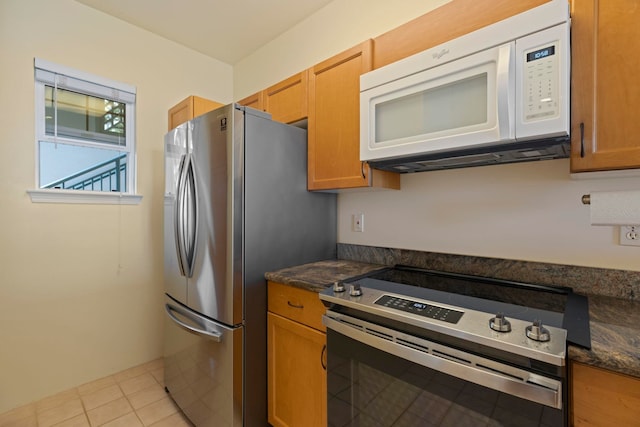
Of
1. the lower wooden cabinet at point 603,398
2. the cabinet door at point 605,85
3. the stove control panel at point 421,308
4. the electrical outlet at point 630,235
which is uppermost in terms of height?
the cabinet door at point 605,85

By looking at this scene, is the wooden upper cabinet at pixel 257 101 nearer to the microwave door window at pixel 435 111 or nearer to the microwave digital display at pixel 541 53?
the microwave door window at pixel 435 111

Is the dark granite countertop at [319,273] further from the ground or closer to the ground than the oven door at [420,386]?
further from the ground

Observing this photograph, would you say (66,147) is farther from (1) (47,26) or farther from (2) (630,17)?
(2) (630,17)

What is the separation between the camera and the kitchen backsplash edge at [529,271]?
1.10 m

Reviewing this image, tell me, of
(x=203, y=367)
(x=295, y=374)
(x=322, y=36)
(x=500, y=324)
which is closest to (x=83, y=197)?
(x=203, y=367)

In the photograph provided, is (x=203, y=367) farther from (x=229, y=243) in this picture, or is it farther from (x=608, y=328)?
(x=608, y=328)

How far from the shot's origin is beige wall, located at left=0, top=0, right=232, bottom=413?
6.08 ft

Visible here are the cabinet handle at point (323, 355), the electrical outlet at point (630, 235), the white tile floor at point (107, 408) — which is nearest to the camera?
the electrical outlet at point (630, 235)

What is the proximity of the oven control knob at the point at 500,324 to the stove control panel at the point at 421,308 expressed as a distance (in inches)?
3.9

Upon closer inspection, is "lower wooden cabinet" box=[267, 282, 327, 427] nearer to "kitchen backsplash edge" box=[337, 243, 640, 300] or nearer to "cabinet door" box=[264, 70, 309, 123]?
"kitchen backsplash edge" box=[337, 243, 640, 300]

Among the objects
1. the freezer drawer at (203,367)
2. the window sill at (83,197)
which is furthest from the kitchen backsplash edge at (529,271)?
the window sill at (83,197)

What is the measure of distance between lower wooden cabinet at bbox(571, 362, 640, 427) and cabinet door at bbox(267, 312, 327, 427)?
2.88ft

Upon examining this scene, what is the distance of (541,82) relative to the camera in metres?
0.95

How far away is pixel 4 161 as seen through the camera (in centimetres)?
182
